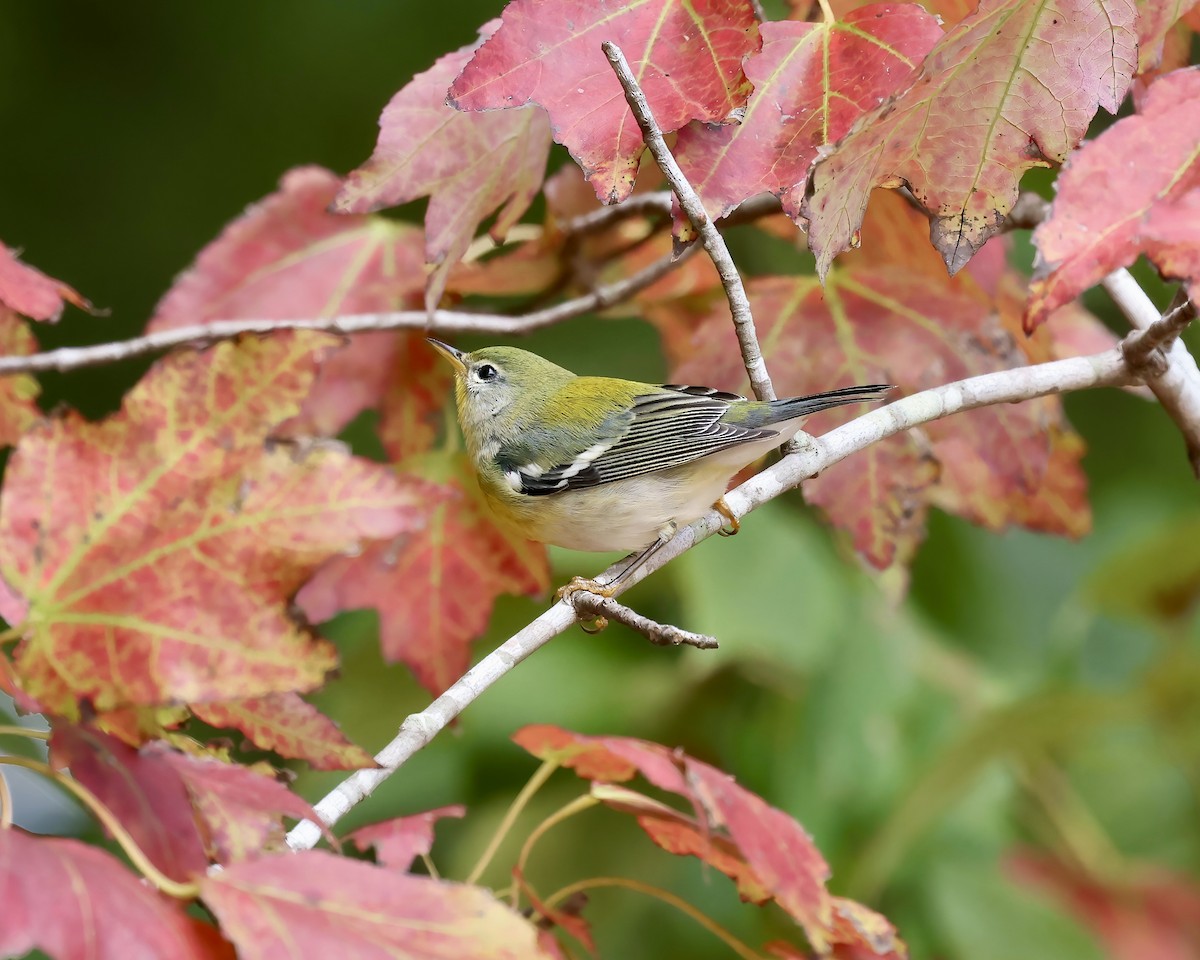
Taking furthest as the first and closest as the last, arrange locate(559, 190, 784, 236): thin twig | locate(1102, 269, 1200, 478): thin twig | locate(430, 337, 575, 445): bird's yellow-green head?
1. locate(430, 337, 575, 445): bird's yellow-green head
2. locate(559, 190, 784, 236): thin twig
3. locate(1102, 269, 1200, 478): thin twig

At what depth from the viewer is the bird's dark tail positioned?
1.41m

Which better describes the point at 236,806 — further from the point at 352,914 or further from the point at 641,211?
the point at 641,211

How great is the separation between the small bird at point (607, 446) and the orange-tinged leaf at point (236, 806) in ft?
2.16

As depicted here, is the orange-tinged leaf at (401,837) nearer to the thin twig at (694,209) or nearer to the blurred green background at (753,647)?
the thin twig at (694,209)

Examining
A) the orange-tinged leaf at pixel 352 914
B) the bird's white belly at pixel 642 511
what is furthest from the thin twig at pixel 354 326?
the orange-tinged leaf at pixel 352 914

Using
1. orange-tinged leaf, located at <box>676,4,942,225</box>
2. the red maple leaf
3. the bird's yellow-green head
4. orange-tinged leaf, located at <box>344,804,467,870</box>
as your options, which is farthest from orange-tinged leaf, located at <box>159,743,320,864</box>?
the bird's yellow-green head

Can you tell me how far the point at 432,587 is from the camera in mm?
1530

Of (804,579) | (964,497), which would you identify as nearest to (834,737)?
(804,579)

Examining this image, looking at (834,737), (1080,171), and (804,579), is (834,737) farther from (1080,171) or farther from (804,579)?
(1080,171)

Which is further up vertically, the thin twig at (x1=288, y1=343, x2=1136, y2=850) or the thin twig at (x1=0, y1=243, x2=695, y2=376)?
the thin twig at (x1=0, y1=243, x2=695, y2=376)

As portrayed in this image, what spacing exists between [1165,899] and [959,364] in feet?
4.29

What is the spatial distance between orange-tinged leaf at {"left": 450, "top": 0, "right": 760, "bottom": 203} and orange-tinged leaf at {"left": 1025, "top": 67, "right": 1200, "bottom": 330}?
0.32 metres

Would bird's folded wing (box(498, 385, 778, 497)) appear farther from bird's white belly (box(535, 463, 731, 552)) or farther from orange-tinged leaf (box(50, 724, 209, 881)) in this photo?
orange-tinged leaf (box(50, 724, 209, 881))

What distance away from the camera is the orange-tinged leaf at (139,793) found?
31.6 inches
